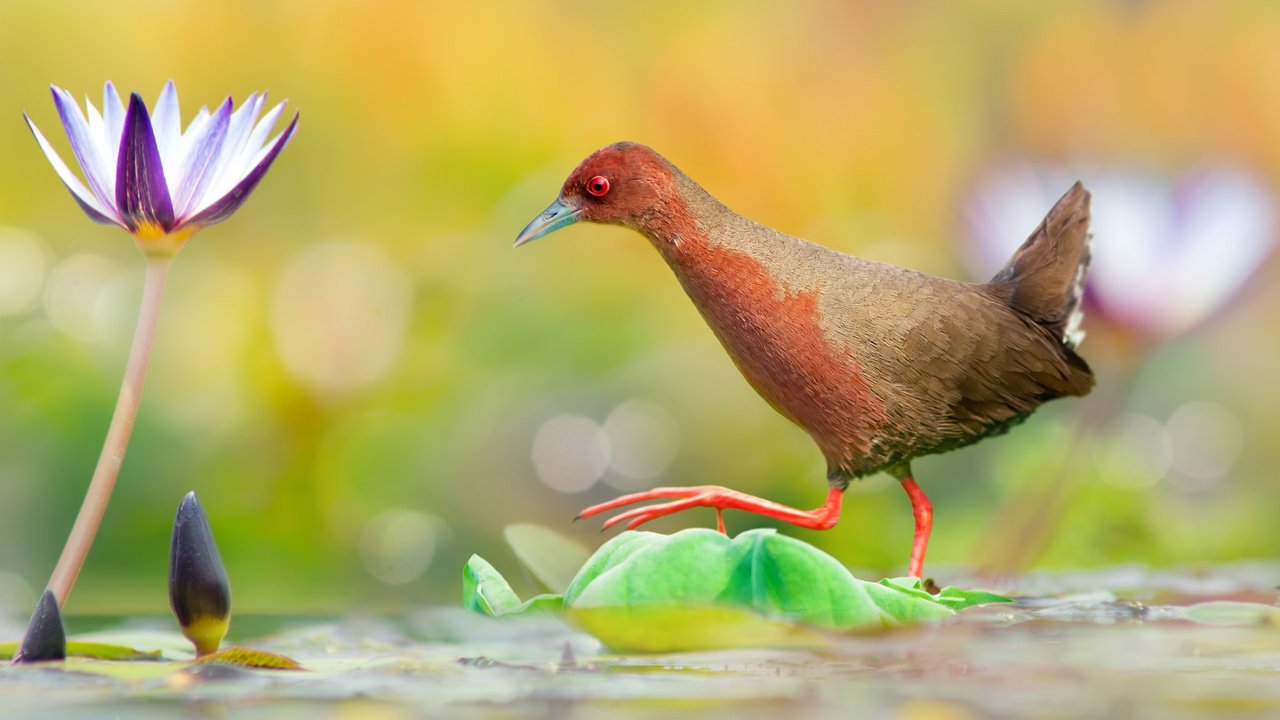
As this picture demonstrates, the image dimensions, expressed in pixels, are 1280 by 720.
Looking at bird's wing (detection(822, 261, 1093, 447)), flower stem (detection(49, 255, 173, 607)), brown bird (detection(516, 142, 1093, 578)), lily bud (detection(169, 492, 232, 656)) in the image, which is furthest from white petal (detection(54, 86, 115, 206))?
bird's wing (detection(822, 261, 1093, 447))

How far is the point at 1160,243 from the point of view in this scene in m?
1.93

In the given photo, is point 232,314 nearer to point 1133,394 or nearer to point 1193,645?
point 1133,394

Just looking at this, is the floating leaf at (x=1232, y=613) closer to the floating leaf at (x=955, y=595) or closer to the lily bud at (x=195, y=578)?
the floating leaf at (x=955, y=595)

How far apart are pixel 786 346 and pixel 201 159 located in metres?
0.70

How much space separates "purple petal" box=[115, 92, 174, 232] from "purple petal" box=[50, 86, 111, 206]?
27 millimetres

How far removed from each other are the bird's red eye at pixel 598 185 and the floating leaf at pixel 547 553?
42 centimetres

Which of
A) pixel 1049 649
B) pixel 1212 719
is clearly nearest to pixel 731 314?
pixel 1049 649

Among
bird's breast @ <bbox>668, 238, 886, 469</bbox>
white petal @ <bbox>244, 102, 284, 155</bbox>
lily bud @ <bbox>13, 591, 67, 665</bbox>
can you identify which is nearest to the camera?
lily bud @ <bbox>13, 591, 67, 665</bbox>

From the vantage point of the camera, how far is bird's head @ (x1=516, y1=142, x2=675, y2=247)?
164 cm

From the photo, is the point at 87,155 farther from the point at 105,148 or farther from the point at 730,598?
Answer: the point at 730,598

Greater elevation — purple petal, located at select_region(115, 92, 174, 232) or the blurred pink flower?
the blurred pink flower

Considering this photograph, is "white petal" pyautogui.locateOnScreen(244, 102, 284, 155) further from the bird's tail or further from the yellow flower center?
the bird's tail

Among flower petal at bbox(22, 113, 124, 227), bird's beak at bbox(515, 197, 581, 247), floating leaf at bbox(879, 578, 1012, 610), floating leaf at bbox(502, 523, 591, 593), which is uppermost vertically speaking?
bird's beak at bbox(515, 197, 581, 247)

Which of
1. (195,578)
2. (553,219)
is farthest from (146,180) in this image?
(553,219)
